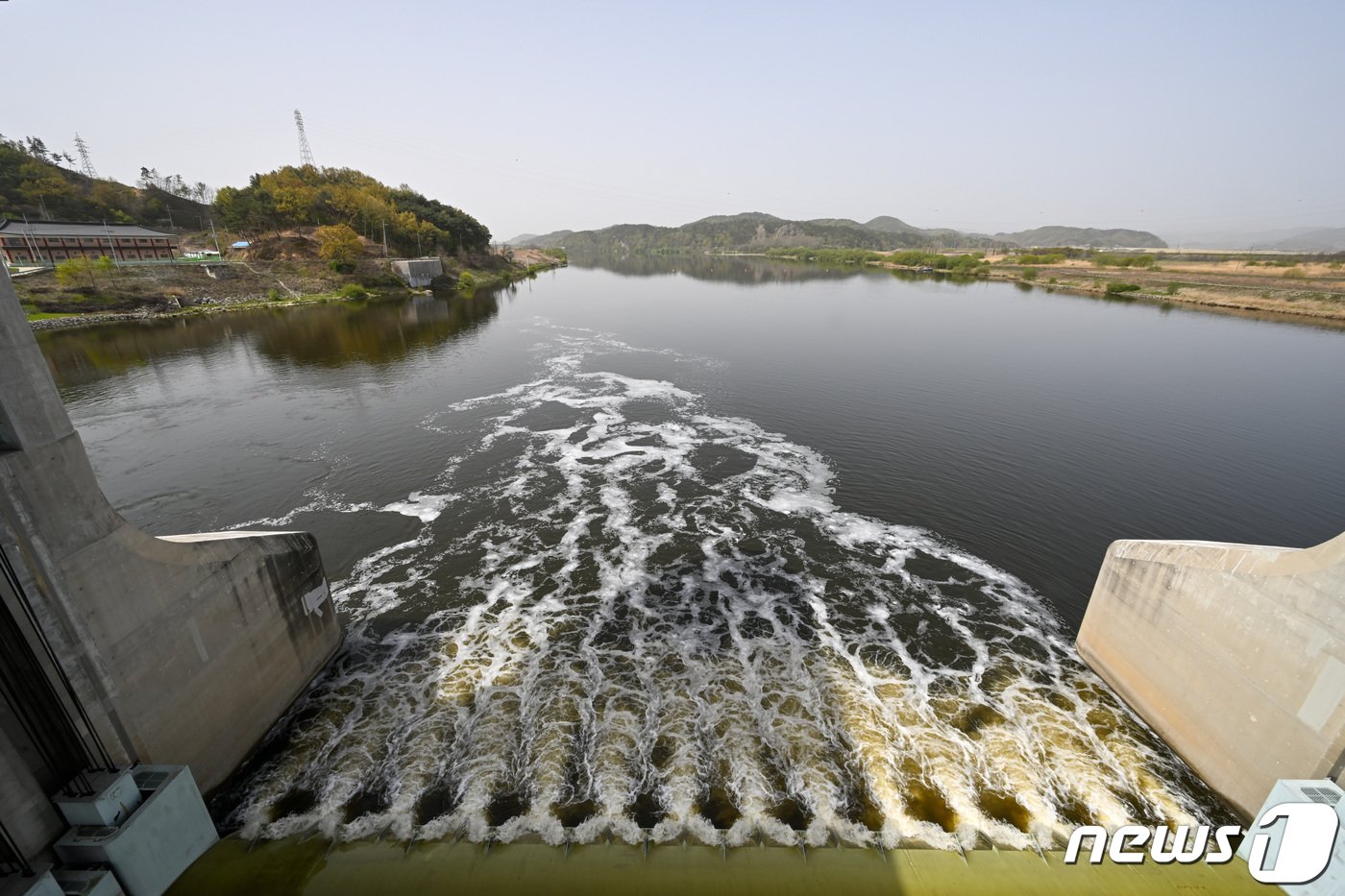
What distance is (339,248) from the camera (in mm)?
101938

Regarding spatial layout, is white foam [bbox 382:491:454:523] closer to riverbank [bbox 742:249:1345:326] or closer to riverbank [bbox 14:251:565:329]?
riverbank [bbox 14:251:565:329]

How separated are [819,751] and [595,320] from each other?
7218cm

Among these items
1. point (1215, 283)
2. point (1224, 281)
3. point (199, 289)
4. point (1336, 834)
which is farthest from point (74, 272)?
point (1224, 281)

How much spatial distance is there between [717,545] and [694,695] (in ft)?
29.5

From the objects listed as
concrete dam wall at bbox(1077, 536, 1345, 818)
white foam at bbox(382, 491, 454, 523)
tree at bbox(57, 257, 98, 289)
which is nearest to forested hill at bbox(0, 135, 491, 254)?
tree at bbox(57, 257, 98, 289)

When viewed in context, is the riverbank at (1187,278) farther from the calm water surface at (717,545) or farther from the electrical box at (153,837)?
the electrical box at (153,837)

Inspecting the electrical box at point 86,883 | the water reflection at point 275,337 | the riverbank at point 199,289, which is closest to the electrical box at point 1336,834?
the electrical box at point 86,883

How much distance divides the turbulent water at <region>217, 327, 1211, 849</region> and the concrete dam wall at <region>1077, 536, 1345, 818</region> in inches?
44.8

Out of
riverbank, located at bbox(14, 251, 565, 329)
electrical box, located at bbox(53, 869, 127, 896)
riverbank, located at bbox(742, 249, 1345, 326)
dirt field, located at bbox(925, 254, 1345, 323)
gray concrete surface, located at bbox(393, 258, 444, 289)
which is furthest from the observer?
gray concrete surface, located at bbox(393, 258, 444, 289)

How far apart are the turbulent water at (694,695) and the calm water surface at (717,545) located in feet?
0.34

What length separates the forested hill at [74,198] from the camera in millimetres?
112938

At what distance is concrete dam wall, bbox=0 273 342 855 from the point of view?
9.20m

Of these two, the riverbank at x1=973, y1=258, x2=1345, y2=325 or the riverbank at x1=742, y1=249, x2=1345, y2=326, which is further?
the riverbank at x1=742, y1=249, x2=1345, y2=326

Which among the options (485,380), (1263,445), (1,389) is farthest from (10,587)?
(1263,445)
